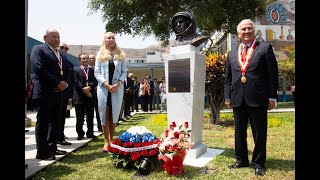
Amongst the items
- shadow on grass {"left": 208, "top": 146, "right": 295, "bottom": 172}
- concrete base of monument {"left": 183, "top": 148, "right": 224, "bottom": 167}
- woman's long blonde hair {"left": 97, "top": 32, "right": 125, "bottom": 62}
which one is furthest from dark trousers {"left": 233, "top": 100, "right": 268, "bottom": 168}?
woman's long blonde hair {"left": 97, "top": 32, "right": 125, "bottom": 62}

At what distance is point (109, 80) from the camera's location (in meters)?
5.00

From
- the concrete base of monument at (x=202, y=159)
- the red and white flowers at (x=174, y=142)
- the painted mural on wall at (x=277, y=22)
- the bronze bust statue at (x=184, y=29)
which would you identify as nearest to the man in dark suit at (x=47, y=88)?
the red and white flowers at (x=174, y=142)

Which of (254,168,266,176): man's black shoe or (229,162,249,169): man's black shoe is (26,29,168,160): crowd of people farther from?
(254,168,266,176): man's black shoe

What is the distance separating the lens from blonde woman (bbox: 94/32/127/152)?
496cm

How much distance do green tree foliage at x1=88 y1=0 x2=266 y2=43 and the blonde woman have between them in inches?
407

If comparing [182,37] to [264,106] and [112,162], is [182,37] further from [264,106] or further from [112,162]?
[112,162]

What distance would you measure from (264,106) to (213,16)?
41.3 ft

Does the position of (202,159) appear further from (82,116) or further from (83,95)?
(83,95)

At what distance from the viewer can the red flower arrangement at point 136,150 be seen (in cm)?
397

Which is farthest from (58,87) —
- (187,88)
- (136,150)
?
(187,88)

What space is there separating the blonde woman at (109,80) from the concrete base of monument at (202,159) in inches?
56.5

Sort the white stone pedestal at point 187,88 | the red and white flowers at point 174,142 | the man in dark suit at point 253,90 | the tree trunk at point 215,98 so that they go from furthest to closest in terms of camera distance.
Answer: the tree trunk at point 215,98
the white stone pedestal at point 187,88
the man in dark suit at point 253,90
the red and white flowers at point 174,142

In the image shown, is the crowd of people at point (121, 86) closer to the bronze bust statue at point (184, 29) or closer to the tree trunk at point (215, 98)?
the bronze bust statue at point (184, 29)
